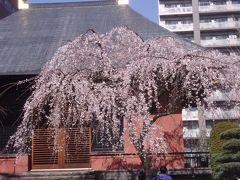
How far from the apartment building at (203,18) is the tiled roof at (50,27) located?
41.0 meters

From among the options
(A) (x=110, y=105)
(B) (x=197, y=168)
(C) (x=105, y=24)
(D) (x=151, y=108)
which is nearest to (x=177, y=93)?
(D) (x=151, y=108)

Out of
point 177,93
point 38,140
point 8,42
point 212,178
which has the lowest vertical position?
point 212,178

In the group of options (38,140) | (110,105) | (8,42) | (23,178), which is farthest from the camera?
(8,42)

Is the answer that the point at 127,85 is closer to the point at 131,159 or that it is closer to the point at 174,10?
the point at 131,159

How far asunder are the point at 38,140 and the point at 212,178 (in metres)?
5.51

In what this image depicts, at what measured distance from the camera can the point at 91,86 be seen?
33.6ft

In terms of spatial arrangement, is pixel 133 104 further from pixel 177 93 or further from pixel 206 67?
pixel 206 67

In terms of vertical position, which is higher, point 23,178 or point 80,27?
point 80,27

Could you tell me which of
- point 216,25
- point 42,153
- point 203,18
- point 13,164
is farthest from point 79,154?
point 203,18

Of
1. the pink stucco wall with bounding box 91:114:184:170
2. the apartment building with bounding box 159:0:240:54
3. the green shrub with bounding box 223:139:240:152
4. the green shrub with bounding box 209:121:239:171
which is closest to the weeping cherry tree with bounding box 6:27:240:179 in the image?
the green shrub with bounding box 223:139:240:152

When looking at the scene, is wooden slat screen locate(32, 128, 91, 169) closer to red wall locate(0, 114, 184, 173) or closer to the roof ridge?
red wall locate(0, 114, 184, 173)

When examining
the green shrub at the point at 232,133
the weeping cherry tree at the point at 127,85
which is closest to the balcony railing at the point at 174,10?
the green shrub at the point at 232,133

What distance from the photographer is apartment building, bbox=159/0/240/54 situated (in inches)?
2386

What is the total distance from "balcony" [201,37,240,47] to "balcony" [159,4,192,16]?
4912 millimetres
